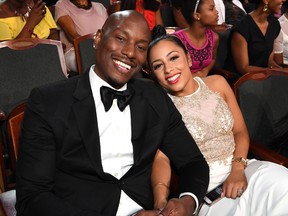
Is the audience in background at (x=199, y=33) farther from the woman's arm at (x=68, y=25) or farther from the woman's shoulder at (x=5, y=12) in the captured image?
the woman's shoulder at (x=5, y=12)

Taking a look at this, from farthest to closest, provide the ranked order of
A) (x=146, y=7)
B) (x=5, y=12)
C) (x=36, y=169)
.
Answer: (x=146, y=7)
(x=5, y=12)
(x=36, y=169)

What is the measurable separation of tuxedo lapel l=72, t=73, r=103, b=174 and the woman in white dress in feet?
1.04

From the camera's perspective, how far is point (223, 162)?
195cm

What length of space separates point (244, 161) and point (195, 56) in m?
1.43

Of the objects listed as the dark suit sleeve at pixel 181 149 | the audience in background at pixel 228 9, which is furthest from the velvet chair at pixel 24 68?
the audience in background at pixel 228 9

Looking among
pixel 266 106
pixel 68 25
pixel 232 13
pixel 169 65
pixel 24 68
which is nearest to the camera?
pixel 169 65

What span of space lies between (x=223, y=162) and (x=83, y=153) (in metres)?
0.74

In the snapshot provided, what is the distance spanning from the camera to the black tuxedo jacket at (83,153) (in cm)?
143

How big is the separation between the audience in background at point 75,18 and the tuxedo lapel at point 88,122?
83.7 inches

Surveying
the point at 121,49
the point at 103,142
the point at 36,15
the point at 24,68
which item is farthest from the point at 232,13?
the point at 103,142

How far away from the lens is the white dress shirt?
157 cm

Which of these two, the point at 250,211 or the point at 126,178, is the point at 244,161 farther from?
the point at 126,178

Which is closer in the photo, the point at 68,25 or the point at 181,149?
the point at 181,149

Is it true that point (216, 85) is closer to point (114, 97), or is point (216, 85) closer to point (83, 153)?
point (114, 97)
